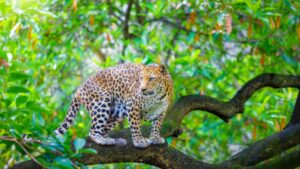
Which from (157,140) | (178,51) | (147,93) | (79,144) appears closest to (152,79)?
(147,93)

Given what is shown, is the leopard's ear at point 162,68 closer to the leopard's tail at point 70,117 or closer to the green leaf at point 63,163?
the leopard's tail at point 70,117

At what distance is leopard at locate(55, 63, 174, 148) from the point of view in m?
5.75

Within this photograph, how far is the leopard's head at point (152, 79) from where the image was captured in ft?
18.9

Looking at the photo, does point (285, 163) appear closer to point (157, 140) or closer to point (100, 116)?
point (157, 140)

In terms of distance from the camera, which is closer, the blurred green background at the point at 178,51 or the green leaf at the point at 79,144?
the green leaf at the point at 79,144

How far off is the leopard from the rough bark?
0.33ft

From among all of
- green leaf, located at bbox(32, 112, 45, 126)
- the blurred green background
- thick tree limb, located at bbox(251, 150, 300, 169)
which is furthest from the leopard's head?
green leaf, located at bbox(32, 112, 45, 126)

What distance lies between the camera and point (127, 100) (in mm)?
5863

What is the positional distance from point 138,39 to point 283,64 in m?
2.13

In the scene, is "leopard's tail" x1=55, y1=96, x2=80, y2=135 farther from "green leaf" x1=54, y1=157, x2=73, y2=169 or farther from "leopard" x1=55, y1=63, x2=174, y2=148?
"green leaf" x1=54, y1=157, x2=73, y2=169

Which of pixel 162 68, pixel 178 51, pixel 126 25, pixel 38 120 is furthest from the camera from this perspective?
pixel 126 25

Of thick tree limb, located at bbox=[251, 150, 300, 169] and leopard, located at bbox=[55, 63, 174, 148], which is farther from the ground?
leopard, located at bbox=[55, 63, 174, 148]

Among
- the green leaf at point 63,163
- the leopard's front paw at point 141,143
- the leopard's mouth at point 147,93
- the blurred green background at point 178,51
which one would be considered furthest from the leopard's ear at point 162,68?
the green leaf at point 63,163

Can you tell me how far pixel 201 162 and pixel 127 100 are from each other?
0.85 m
